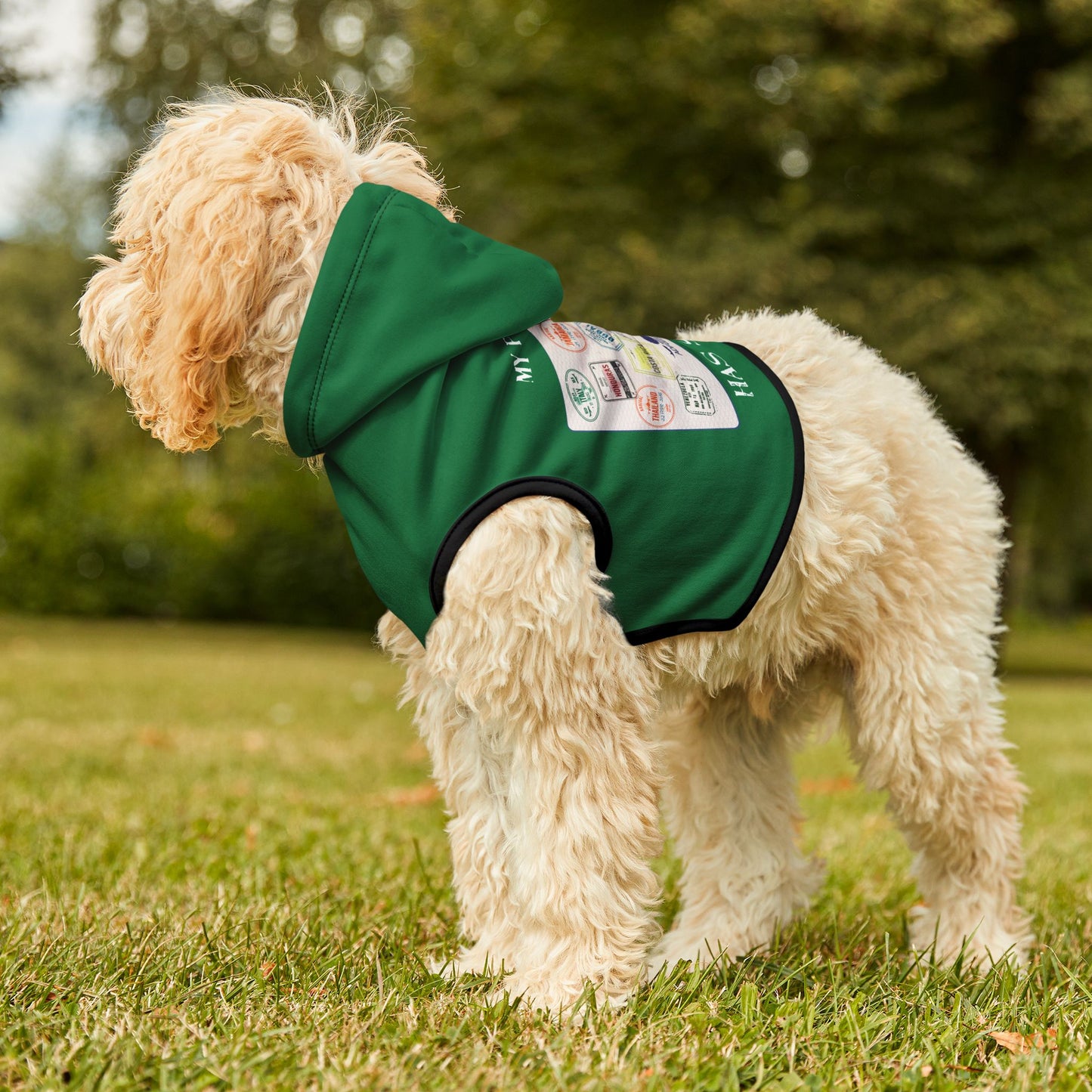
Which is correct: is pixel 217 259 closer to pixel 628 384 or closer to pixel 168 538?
pixel 628 384

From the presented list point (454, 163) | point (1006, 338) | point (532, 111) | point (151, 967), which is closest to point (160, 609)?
point (454, 163)

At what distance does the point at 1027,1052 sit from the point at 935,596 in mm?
1106

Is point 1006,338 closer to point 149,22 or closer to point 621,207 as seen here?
point 621,207

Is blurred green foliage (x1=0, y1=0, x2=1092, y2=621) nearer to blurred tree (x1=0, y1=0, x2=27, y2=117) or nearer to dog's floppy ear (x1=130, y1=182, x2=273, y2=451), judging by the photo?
blurred tree (x1=0, y1=0, x2=27, y2=117)

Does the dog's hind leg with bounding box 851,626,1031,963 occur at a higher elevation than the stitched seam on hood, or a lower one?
lower

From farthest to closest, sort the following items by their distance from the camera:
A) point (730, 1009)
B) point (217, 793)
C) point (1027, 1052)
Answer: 1. point (217, 793)
2. point (730, 1009)
3. point (1027, 1052)

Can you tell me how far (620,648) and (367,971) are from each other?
994 millimetres

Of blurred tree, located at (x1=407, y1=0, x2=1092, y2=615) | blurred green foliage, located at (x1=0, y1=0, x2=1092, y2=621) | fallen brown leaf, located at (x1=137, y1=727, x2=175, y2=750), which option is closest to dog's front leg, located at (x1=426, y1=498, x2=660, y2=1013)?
fallen brown leaf, located at (x1=137, y1=727, x2=175, y2=750)

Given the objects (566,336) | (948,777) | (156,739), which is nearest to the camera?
(566,336)

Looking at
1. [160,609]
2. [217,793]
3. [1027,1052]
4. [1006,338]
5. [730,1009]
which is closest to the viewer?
[1027,1052]

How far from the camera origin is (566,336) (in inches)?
104

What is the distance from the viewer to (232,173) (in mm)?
2469

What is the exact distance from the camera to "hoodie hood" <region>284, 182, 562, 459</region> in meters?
2.43

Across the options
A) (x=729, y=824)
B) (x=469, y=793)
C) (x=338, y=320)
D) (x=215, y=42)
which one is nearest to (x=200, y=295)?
(x=338, y=320)
